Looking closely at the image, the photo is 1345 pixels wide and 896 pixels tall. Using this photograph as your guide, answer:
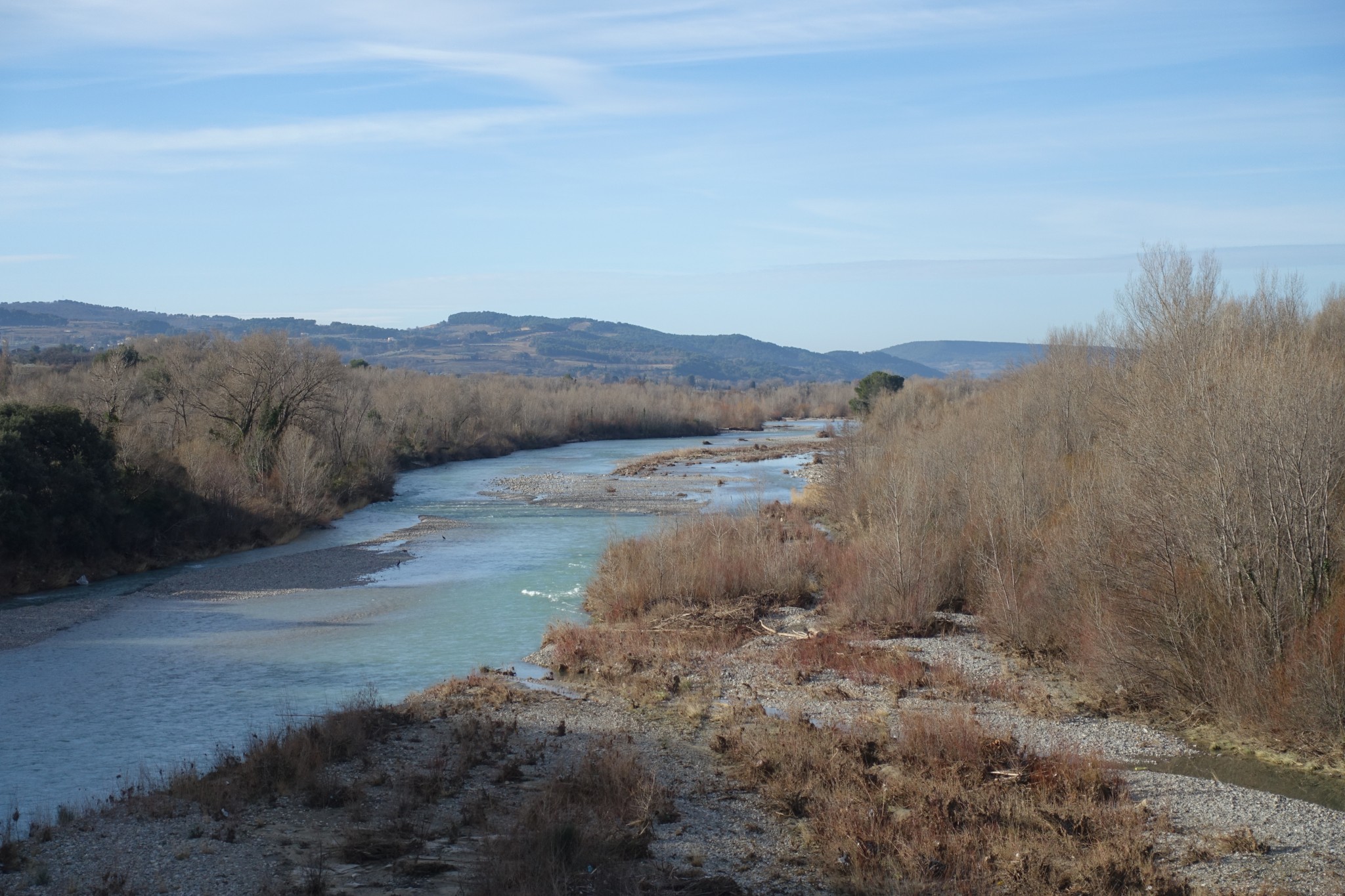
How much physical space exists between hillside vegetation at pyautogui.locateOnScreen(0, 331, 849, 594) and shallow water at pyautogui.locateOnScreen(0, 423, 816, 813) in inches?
61.7

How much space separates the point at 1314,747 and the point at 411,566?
82.7 ft

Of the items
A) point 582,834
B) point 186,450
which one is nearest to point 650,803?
point 582,834

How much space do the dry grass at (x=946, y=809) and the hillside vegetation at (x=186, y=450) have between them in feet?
78.9

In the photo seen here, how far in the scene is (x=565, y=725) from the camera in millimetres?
15031

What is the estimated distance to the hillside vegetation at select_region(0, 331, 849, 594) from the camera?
94.5 ft

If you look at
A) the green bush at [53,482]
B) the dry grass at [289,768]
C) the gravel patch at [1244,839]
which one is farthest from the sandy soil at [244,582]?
the gravel patch at [1244,839]

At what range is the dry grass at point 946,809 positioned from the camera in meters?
9.30

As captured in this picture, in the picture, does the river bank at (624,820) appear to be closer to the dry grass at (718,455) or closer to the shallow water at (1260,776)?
the shallow water at (1260,776)

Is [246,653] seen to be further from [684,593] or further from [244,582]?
[684,593]

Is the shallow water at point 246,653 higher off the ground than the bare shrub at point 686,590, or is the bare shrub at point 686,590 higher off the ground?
the bare shrub at point 686,590

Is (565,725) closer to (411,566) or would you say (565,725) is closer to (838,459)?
(411,566)

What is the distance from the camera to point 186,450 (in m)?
37.1

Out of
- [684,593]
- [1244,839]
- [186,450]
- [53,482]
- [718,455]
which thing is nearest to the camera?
[1244,839]

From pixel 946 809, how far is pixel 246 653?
15.6m
